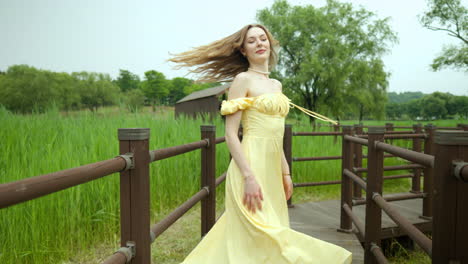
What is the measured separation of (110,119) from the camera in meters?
5.04

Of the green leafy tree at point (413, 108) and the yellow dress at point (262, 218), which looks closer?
the yellow dress at point (262, 218)

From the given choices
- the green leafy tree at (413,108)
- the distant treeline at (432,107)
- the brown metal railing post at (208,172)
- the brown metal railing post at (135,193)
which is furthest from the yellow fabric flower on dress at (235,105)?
the green leafy tree at (413,108)

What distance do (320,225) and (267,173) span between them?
1.84m

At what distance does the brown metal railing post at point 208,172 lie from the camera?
2.37 metres

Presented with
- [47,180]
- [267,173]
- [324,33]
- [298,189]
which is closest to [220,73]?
[267,173]

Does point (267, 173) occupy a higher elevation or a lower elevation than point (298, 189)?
higher

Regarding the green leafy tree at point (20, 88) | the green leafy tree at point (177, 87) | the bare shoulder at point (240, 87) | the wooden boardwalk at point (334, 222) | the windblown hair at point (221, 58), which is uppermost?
the green leafy tree at point (177, 87)

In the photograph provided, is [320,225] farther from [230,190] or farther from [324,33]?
[324,33]

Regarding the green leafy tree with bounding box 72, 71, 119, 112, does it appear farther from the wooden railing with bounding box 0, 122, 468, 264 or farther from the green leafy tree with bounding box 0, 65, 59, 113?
the wooden railing with bounding box 0, 122, 468, 264

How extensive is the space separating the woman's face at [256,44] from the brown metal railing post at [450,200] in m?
0.95

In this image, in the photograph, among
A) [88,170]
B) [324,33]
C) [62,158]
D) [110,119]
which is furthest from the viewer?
[324,33]

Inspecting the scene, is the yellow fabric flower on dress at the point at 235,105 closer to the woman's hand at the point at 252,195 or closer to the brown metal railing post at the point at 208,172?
the woman's hand at the point at 252,195

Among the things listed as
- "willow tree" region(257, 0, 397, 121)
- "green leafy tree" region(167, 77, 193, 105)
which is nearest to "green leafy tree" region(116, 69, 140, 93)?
"green leafy tree" region(167, 77, 193, 105)

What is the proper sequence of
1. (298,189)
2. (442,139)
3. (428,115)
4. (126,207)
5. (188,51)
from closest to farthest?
(442,139), (126,207), (188,51), (298,189), (428,115)
